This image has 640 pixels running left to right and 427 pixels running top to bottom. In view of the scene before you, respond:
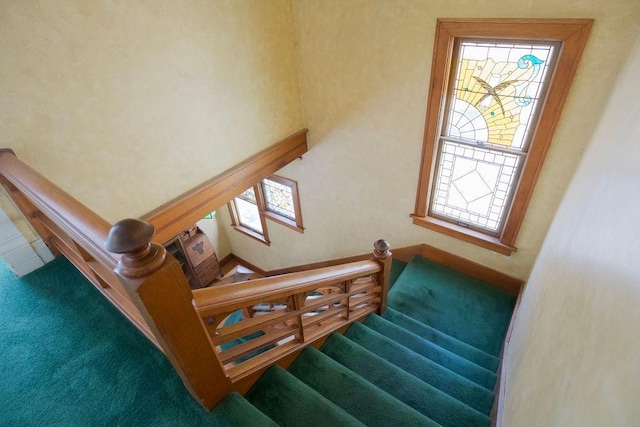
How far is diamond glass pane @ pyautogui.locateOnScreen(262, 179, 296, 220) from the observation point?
4402 mm

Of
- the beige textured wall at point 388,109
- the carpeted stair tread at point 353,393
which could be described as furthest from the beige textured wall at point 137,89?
the carpeted stair tread at point 353,393

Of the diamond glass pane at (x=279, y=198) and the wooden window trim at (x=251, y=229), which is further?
the wooden window trim at (x=251, y=229)

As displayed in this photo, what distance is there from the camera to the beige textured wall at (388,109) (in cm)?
201

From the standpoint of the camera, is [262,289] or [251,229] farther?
[251,229]

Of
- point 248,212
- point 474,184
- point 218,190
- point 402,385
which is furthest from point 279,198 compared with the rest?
point 402,385

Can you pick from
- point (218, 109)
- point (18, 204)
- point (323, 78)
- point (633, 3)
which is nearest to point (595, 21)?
point (633, 3)

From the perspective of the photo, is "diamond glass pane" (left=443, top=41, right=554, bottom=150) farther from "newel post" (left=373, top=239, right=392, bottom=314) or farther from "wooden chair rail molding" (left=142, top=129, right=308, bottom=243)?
"wooden chair rail molding" (left=142, top=129, right=308, bottom=243)

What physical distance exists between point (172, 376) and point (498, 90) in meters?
2.62

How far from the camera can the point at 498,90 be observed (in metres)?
2.38

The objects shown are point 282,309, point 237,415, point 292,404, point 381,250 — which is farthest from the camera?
point 381,250

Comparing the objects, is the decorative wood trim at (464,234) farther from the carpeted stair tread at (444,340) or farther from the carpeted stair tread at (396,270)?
the carpeted stair tread at (444,340)

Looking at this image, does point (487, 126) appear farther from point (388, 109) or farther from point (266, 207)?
point (266, 207)

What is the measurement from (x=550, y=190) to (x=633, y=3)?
1186 mm

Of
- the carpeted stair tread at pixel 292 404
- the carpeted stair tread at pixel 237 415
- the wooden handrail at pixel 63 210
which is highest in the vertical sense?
the wooden handrail at pixel 63 210
